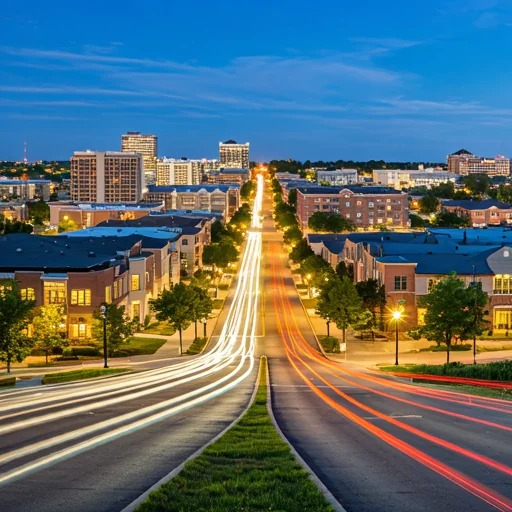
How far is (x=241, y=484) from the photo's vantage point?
12492 millimetres

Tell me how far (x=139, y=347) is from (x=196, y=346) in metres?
4.42

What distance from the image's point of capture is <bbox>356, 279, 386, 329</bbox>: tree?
60312mm

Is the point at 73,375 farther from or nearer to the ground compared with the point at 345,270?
nearer to the ground

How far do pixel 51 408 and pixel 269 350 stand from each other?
3246cm

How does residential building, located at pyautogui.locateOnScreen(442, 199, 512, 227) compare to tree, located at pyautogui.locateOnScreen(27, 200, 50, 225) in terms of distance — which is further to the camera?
tree, located at pyautogui.locateOnScreen(27, 200, 50, 225)

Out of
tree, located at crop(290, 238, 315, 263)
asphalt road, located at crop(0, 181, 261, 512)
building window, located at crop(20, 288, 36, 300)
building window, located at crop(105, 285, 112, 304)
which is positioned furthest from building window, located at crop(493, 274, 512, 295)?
tree, located at crop(290, 238, 315, 263)

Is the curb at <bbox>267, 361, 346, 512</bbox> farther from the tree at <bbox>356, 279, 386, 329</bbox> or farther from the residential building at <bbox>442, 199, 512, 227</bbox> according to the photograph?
the residential building at <bbox>442, 199, 512, 227</bbox>

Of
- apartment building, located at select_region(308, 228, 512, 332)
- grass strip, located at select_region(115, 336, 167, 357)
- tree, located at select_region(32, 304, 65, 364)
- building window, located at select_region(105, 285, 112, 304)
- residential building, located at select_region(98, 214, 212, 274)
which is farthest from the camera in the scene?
residential building, located at select_region(98, 214, 212, 274)

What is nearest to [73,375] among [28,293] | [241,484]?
[28,293]

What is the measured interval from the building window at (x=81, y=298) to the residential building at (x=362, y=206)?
377 feet

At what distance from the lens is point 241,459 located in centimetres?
1485

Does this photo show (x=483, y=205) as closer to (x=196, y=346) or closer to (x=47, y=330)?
(x=196, y=346)

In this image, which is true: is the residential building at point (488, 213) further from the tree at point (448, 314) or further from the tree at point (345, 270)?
the tree at point (448, 314)

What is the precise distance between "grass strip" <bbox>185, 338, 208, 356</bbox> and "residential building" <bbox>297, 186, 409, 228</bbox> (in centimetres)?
10847
